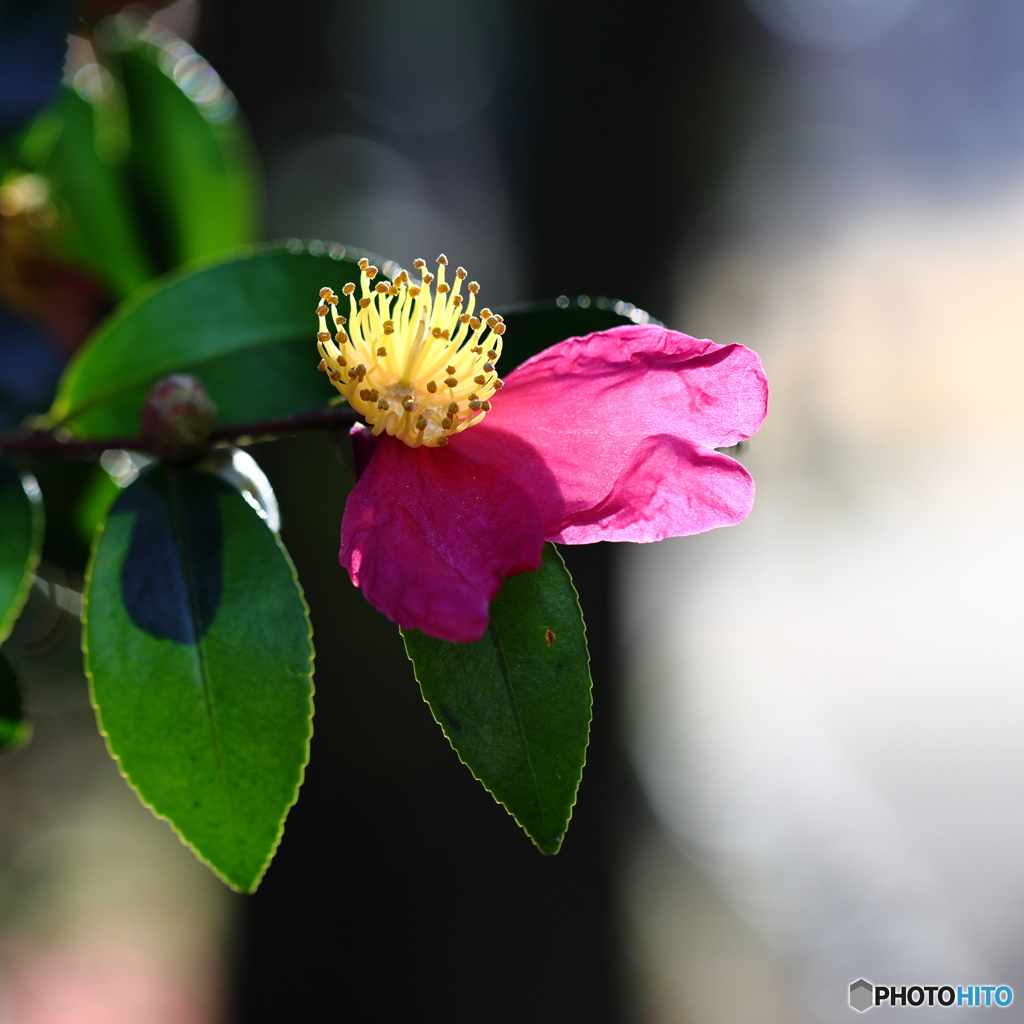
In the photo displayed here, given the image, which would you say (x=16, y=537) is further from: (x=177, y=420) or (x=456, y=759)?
(x=456, y=759)

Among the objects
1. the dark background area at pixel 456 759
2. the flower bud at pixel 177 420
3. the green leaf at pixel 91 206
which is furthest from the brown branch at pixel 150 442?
the dark background area at pixel 456 759

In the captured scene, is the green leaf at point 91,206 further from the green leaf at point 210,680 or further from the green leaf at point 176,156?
the green leaf at point 210,680

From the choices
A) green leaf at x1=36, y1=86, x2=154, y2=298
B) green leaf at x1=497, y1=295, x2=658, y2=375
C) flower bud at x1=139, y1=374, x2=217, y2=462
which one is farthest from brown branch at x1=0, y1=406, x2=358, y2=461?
green leaf at x1=36, y1=86, x2=154, y2=298

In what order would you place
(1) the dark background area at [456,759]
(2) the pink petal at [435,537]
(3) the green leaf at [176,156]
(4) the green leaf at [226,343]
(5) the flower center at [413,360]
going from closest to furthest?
(2) the pink petal at [435,537], (5) the flower center at [413,360], (4) the green leaf at [226,343], (3) the green leaf at [176,156], (1) the dark background area at [456,759]

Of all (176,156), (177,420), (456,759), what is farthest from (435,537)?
(456,759)

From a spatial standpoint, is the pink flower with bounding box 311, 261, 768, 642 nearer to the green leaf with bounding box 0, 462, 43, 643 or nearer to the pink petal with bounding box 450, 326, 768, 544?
the pink petal with bounding box 450, 326, 768, 544

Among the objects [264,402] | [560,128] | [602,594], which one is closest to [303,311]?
[264,402]

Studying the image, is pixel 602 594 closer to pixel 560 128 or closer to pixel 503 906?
pixel 503 906
